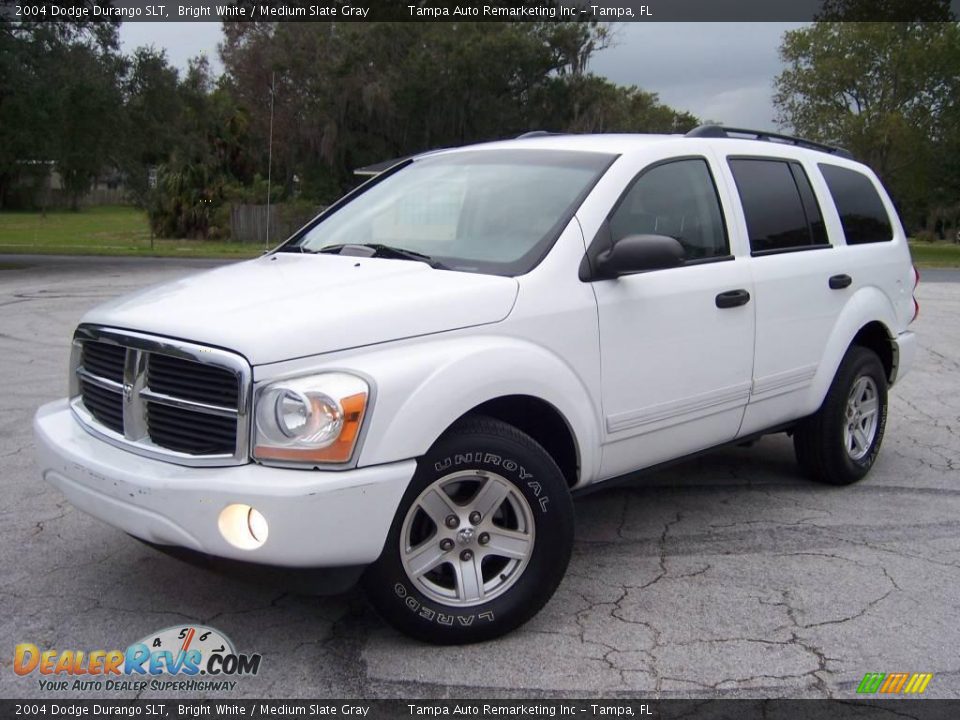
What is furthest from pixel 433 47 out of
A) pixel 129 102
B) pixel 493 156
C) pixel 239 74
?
pixel 493 156

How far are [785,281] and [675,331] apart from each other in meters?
0.97

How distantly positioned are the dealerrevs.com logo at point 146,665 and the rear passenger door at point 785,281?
2.72 metres

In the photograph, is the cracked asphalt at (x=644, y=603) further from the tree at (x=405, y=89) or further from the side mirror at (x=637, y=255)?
the tree at (x=405, y=89)

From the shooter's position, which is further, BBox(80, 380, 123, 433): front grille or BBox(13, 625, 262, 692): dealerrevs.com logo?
BBox(80, 380, 123, 433): front grille

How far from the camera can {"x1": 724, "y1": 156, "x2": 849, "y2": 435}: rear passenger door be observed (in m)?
4.89

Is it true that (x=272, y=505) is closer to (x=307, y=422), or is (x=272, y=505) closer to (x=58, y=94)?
(x=307, y=422)

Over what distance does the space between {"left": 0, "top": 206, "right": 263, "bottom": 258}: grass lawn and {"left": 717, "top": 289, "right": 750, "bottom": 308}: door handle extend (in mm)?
24918

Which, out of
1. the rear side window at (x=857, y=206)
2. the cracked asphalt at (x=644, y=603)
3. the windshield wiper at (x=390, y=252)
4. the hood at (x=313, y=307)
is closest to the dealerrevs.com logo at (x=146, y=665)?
the cracked asphalt at (x=644, y=603)

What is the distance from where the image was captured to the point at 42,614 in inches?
151

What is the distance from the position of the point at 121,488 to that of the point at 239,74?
44.4m

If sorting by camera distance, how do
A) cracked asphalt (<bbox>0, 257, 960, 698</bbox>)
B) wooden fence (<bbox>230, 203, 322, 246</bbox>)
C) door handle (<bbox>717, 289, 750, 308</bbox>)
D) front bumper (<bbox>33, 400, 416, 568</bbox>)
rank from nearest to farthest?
1. front bumper (<bbox>33, 400, 416, 568</bbox>)
2. cracked asphalt (<bbox>0, 257, 960, 698</bbox>)
3. door handle (<bbox>717, 289, 750, 308</bbox>)
4. wooden fence (<bbox>230, 203, 322, 246</bbox>)

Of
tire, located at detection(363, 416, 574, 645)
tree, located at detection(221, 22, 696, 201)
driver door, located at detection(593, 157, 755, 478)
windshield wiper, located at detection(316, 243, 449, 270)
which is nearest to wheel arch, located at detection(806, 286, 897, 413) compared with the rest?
driver door, located at detection(593, 157, 755, 478)

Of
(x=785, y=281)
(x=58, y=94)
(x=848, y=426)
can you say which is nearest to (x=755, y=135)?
(x=785, y=281)

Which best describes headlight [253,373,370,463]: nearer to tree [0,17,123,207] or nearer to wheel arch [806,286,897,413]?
wheel arch [806,286,897,413]
